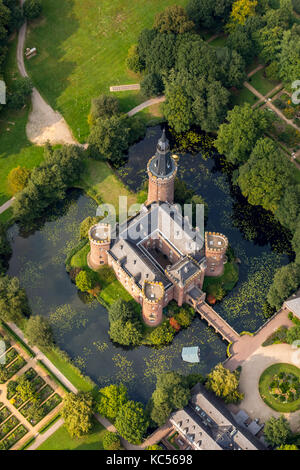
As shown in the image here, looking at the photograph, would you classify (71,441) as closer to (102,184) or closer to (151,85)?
(102,184)

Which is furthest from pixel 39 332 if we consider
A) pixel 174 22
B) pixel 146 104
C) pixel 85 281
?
pixel 174 22

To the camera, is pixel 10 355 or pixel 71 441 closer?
pixel 71 441

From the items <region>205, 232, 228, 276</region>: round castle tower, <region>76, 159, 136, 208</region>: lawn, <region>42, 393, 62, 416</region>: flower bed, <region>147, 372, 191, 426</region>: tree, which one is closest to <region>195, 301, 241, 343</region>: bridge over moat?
<region>205, 232, 228, 276</region>: round castle tower

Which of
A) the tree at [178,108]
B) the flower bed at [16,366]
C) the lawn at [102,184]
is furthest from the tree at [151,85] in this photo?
the flower bed at [16,366]

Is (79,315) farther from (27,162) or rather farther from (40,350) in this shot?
(27,162)

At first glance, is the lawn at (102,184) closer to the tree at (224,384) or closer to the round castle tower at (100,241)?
the round castle tower at (100,241)
